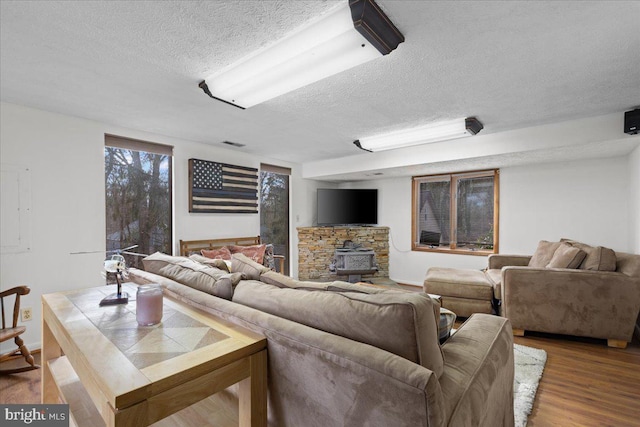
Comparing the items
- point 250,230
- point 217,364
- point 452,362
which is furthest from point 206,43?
point 250,230

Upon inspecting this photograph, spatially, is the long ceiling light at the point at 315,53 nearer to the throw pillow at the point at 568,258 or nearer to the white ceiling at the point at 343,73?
the white ceiling at the point at 343,73

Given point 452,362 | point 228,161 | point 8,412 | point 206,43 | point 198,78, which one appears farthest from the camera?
point 228,161

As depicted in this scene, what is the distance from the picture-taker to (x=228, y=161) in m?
4.48

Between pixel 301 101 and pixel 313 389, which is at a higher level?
pixel 301 101

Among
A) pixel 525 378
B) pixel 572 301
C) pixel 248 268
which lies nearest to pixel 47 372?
pixel 248 268

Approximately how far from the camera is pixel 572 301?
2.93 m

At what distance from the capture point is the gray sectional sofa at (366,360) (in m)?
0.89

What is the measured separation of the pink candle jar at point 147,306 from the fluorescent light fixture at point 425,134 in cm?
303

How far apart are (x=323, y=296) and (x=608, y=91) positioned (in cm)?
287

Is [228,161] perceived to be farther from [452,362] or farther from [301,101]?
[452,362]

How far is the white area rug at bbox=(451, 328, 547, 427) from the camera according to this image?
6.17ft

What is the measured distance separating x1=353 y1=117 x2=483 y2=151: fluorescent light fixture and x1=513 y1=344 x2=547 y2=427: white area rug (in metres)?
2.18

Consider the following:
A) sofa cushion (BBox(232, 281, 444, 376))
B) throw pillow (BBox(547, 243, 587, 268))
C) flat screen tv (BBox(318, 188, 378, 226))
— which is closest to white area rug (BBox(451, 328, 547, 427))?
→ sofa cushion (BBox(232, 281, 444, 376))

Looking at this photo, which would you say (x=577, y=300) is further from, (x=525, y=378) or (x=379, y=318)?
(x=379, y=318)
